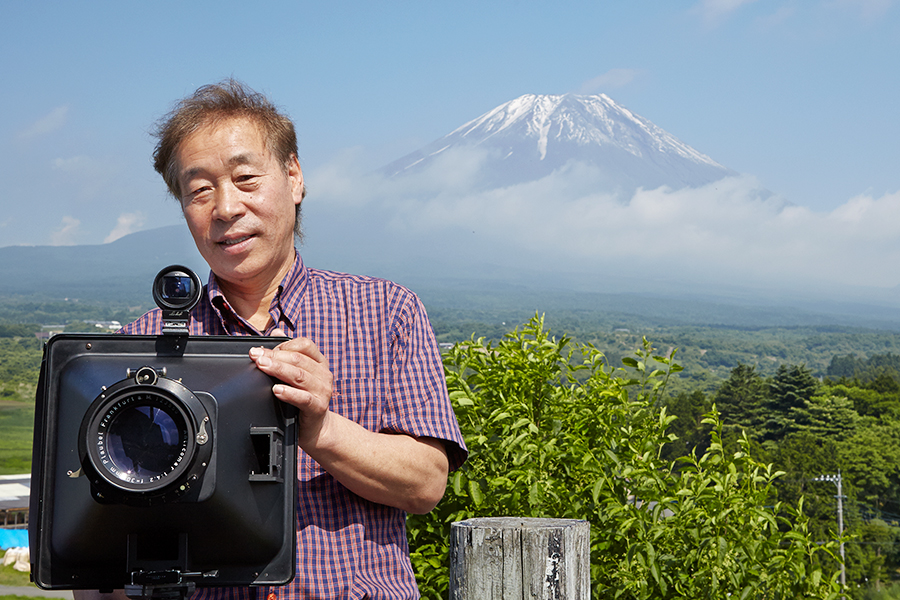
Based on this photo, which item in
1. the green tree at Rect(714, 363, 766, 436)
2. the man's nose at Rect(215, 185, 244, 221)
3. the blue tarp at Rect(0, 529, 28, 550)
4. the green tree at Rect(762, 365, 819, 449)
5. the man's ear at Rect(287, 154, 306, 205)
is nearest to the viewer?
the man's nose at Rect(215, 185, 244, 221)

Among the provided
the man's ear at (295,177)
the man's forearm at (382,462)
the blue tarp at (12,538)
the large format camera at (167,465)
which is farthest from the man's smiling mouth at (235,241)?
the blue tarp at (12,538)

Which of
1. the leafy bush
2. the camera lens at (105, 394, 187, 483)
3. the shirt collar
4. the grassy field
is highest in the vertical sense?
the shirt collar

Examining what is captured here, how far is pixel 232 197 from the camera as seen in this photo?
71.2 inches

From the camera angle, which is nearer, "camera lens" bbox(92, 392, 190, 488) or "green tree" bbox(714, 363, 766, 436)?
"camera lens" bbox(92, 392, 190, 488)

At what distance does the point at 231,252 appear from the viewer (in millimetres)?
1840

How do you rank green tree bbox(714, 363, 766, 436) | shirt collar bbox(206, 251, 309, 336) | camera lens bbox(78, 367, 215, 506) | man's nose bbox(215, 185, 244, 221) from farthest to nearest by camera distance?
Answer: green tree bbox(714, 363, 766, 436), shirt collar bbox(206, 251, 309, 336), man's nose bbox(215, 185, 244, 221), camera lens bbox(78, 367, 215, 506)

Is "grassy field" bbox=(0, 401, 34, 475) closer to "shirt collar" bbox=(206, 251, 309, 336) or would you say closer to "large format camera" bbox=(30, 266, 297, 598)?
"shirt collar" bbox=(206, 251, 309, 336)

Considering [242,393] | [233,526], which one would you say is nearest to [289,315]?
[242,393]

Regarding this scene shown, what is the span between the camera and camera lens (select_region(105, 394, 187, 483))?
4.38 ft

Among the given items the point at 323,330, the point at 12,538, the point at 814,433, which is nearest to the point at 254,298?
the point at 323,330

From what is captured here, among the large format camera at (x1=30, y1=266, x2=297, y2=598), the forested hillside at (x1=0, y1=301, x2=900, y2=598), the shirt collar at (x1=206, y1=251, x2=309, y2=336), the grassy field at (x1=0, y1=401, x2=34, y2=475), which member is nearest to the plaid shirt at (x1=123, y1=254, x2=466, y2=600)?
the shirt collar at (x1=206, y1=251, x2=309, y2=336)

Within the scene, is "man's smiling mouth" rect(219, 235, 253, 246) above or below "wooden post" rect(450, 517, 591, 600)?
above

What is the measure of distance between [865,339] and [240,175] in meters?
179

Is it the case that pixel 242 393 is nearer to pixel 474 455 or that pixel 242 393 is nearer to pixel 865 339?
pixel 474 455
